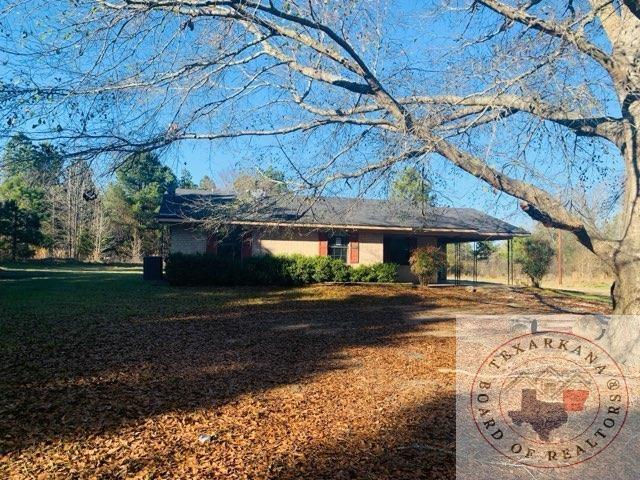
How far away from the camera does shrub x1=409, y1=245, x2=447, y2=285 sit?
1923 cm

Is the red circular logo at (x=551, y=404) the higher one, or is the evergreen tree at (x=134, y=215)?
the evergreen tree at (x=134, y=215)

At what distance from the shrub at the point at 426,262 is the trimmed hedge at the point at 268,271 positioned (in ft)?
3.58

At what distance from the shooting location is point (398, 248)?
2212 cm

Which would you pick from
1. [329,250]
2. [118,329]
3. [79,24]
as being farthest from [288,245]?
[79,24]

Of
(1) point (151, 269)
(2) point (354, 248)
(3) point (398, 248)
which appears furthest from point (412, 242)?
(1) point (151, 269)

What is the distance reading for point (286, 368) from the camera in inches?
253

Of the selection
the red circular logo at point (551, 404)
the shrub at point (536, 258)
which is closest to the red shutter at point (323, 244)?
the shrub at point (536, 258)

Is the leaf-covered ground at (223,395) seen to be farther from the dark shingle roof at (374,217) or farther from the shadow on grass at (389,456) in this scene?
the dark shingle roof at (374,217)

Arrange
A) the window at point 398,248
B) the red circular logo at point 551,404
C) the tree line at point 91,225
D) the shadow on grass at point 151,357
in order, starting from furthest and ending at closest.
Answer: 1. the tree line at point 91,225
2. the window at point 398,248
3. the shadow on grass at point 151,357
4. the red circular logo at point 551,404

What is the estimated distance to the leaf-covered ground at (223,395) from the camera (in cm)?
345

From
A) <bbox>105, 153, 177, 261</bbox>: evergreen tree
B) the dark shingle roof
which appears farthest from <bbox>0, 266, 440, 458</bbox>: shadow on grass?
<bbox>105, 153, 177, 261</bbox>: evergreen tree

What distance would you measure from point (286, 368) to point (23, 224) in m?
32.9

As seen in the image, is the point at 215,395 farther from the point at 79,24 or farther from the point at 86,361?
the point at 79,24

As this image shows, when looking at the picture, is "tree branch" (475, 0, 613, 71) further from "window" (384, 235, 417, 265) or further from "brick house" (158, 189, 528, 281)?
"window" (384, 235, 417, 265)
